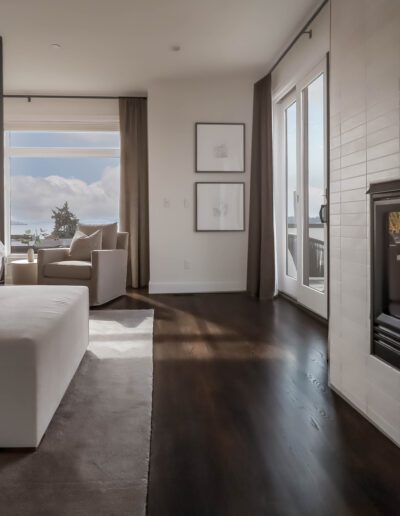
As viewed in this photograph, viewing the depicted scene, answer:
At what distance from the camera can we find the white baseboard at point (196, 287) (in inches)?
233

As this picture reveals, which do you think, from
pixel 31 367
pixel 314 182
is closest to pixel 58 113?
pixel 314 182

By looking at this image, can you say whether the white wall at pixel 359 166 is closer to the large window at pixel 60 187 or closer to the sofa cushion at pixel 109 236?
the sofa cushion at pixel 109 236

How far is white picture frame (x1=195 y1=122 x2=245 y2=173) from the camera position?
19.2ft

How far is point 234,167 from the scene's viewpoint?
232 inches

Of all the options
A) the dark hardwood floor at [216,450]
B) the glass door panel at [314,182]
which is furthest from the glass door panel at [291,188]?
the dark hardwood floor at [216,450]

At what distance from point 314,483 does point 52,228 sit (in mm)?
6124

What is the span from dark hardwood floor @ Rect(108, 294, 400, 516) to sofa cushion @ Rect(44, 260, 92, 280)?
1840 mm

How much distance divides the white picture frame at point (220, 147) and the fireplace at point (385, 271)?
402cm

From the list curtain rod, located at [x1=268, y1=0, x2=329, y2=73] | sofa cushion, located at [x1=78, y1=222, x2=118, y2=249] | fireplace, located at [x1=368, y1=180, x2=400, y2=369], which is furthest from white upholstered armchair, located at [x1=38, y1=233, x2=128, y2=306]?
fireplace, located at [x1=368, y1=180, x2=400, y2=369]

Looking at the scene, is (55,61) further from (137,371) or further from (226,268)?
(137,371)

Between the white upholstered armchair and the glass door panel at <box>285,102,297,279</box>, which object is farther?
the glass door panel at <box>285,102,297,279</box>

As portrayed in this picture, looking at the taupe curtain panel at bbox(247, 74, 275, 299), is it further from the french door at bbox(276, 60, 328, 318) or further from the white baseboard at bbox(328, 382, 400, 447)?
the white baseboard at bbox(328, 382, 400, 447)

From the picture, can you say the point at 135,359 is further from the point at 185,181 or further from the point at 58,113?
the point at 58,113

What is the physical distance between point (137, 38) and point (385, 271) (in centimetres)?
363
